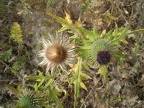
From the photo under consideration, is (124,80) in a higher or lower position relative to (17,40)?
lower

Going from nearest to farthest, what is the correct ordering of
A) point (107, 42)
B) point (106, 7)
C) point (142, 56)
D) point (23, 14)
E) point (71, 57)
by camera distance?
1. point (107, 42)
2. point (71, 57)
3. point (142, 56)
4. point (106, 7)
5. point (23, 14)

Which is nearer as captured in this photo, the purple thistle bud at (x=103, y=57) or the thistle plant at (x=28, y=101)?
the purple thistle bud at (x=103, y=57)

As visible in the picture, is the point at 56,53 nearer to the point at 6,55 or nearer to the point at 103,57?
the point at 103,57

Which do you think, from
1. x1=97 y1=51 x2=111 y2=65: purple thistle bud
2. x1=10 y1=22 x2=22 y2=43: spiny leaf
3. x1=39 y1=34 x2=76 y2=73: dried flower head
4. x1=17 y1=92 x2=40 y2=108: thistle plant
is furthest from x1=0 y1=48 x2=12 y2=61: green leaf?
x1=97 y1=51 x2=111 y2=65: purple thistle bud

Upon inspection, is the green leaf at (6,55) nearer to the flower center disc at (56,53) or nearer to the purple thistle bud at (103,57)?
the flower center disc at (56,53)

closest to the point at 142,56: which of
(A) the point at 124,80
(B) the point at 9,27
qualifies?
(A) the point at 124,80

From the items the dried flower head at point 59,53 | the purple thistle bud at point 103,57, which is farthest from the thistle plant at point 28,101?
the purple thistle bud at point 103,57

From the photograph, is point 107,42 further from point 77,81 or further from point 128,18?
point 128,18

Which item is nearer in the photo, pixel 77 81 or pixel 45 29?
pixel 77 81
